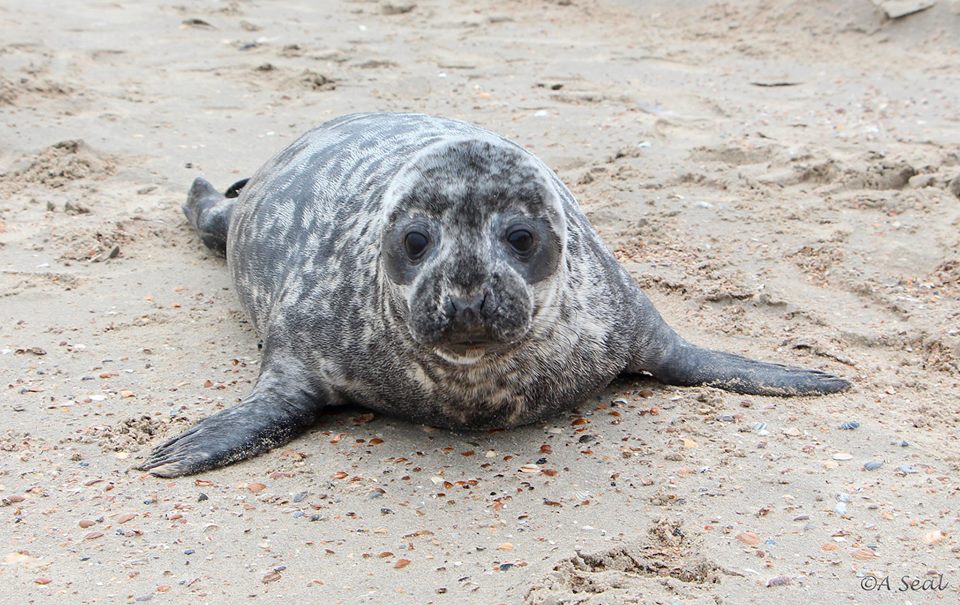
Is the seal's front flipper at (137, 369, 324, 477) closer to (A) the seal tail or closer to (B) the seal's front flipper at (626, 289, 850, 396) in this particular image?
(B) the seal's front flipper at (626, 289, 850, 396)

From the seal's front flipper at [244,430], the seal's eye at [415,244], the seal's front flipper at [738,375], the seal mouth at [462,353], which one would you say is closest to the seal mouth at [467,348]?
the seal mouth at [462,353]

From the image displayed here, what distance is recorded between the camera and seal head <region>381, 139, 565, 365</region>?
328cm

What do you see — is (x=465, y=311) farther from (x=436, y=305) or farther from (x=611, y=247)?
(x=611, y=247)

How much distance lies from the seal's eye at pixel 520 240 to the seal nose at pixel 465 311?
0.26 metres

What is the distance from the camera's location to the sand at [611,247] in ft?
10.1

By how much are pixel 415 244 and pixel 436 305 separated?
0.26 meters

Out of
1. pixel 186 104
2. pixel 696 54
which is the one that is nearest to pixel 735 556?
pixel 186 104

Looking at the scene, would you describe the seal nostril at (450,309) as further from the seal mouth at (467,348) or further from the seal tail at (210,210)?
the seal tail at (210,210)

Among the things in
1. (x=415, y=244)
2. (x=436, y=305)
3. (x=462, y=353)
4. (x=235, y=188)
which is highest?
(x=415, y=244)

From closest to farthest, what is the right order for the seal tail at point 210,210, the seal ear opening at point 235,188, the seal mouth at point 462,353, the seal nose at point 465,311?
1. the seal nose at point 465,311
2. the seal mouth at point 462,353
3. the seal tail at point 210,210
4. the seal ear opening at point 235,188

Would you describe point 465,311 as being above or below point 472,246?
below

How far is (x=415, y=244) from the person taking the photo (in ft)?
11.4

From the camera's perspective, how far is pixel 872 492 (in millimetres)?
3344

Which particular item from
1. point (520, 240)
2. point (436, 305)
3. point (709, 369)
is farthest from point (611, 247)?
point (436, 305)
